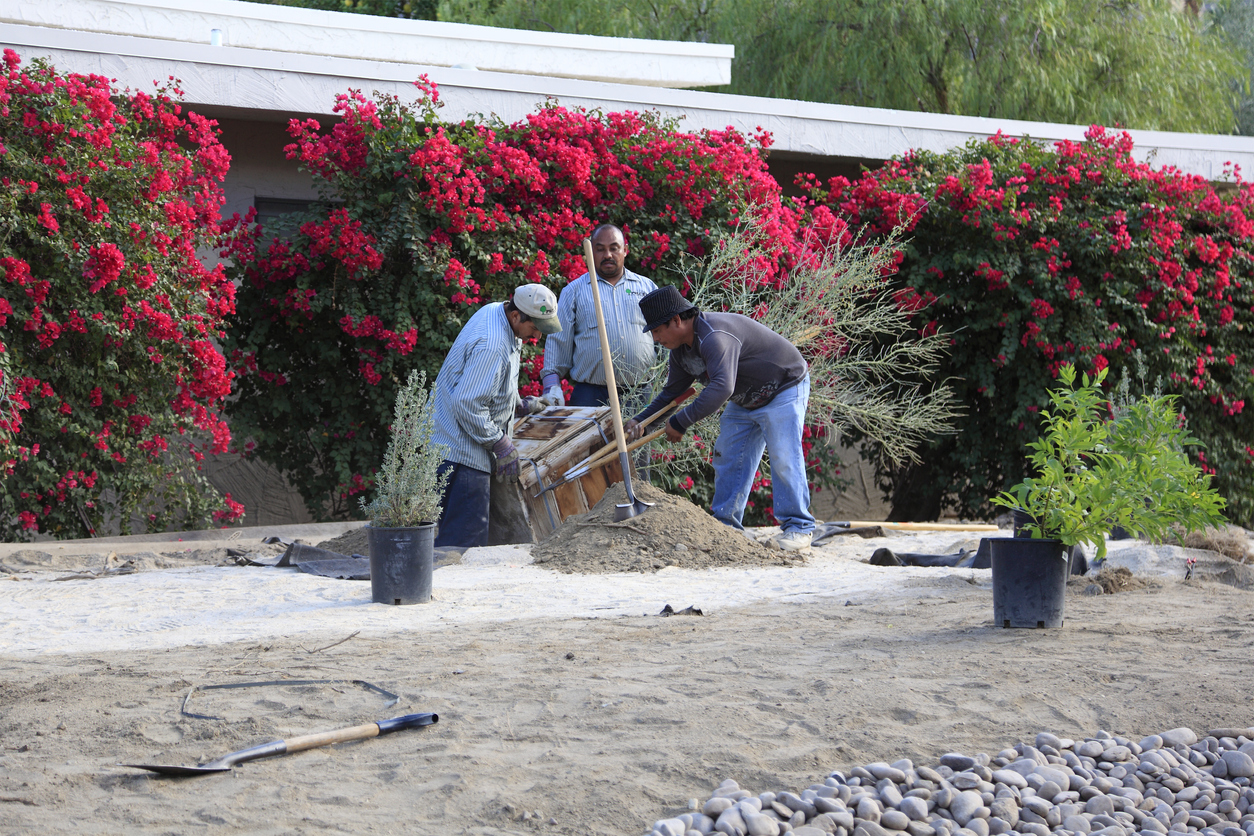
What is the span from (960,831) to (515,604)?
9.27ft

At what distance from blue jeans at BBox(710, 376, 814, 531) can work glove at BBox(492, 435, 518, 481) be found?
1.35m

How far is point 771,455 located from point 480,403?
70.9 inches

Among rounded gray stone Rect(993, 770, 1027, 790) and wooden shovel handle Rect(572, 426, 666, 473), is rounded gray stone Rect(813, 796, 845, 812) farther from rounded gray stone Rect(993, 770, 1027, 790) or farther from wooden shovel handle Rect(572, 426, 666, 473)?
wooden shovel handle Rect(572, 426, 666, 473)

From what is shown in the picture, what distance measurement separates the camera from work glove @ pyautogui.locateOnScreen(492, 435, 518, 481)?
625cm

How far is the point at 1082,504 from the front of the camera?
4.10 m

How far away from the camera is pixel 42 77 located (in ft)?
21.2

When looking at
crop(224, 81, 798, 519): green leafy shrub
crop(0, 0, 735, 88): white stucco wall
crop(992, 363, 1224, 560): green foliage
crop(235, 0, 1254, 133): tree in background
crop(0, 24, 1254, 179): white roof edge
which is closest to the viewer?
crop(992, 363, 1224, 560): green foliage

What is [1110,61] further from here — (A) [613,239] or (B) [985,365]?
(A) [613,239]

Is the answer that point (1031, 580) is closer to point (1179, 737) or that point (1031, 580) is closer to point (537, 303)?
point (1179, 737)

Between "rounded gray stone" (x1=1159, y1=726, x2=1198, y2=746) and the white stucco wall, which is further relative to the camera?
the white stucco wall

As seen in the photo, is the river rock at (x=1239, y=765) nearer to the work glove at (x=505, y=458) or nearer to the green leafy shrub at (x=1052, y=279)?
the work glove at (x=505, y=458)

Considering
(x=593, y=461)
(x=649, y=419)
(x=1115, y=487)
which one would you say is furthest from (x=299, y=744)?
(x=649, y=419)

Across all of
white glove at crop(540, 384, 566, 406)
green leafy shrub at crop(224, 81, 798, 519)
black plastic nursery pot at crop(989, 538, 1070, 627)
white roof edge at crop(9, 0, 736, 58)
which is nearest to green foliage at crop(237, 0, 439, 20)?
white roof edge at crop(9, 0, 736, 58)

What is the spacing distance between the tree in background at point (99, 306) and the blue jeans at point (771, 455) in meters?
3.17
